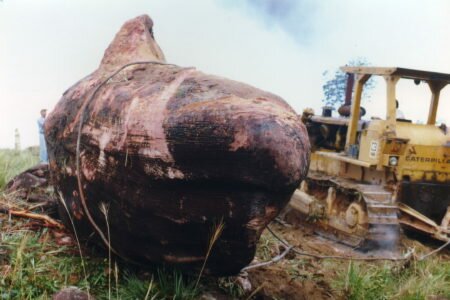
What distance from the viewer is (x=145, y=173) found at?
8.36 ft

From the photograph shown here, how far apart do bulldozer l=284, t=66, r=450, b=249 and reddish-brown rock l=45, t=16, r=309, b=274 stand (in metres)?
3.82

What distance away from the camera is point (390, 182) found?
6.48 metres

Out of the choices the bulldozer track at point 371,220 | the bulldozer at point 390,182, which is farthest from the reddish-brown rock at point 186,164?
the bulldozer at point 390,182

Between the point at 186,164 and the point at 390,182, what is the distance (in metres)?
4.75

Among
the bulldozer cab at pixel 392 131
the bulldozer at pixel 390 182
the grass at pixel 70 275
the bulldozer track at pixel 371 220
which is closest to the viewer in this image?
the grass at pixel 70 275

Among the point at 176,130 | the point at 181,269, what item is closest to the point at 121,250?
the point at 181,269

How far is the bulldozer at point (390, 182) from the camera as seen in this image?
6070mm

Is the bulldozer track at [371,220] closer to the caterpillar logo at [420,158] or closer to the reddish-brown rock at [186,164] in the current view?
the caterpillar logo at [420,158]

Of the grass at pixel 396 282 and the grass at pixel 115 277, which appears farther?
the grass at pixel 396 282

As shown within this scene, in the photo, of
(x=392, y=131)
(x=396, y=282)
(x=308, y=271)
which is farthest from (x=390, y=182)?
(x=308, y=271)

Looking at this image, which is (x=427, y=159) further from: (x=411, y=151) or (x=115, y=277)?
(x=115, y=277)

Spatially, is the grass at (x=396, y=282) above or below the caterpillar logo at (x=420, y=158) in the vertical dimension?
below

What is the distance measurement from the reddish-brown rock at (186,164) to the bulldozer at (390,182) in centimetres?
382

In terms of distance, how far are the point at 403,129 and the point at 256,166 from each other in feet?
15.6
